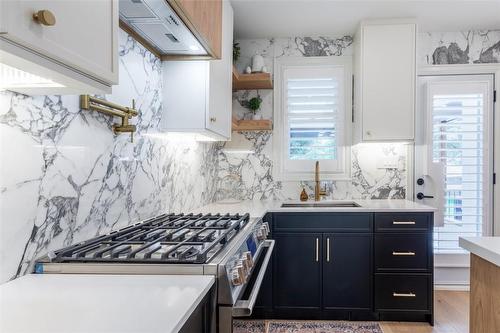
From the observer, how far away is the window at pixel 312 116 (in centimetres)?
368

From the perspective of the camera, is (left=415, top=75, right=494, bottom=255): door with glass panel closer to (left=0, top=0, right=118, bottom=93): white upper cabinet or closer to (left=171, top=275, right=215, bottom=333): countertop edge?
(left=171, top=275, right=215, bottom=333): countertop edge

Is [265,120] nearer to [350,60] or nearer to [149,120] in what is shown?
[350,60]

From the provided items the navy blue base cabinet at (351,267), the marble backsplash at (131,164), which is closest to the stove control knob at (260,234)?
the marble backsplash at (131,164)

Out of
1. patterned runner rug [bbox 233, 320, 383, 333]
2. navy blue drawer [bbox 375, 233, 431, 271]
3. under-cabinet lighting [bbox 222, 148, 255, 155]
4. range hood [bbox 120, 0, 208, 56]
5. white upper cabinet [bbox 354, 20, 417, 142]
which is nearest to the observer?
range hood [bbox 120, 0, 208, 56]

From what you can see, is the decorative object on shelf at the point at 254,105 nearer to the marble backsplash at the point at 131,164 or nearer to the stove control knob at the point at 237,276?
the marble backsplash at the point at 131,164

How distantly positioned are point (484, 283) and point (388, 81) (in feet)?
7.19

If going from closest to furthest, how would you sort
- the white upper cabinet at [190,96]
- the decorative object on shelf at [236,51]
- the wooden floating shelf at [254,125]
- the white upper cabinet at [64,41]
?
the white upper cabinet at [64,41] → the white upper cabinet at [190,96] → the wooden floating shelf at [254,125] → the decorative object on shelf at [236,51]

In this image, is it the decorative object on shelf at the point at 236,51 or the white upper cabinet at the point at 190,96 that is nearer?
the white upper cabinet at the point at 190,96

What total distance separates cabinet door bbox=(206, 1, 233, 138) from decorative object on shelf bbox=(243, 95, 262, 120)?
741 mm

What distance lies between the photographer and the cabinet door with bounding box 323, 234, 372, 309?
2963 mm

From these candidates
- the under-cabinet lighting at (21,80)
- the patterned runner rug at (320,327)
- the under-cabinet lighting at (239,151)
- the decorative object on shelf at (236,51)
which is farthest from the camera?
the under-cabinet lighting at (239,151)

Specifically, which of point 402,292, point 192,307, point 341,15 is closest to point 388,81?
point 341,15

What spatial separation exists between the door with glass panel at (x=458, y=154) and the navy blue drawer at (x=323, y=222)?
41.0 inches

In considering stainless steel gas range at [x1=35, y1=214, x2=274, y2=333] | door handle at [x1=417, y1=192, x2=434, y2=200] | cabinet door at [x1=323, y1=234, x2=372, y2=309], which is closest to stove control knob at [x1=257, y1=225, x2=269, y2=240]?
stainless steel gas range at [x1=35, y1=214, x2=274, y2=333]
